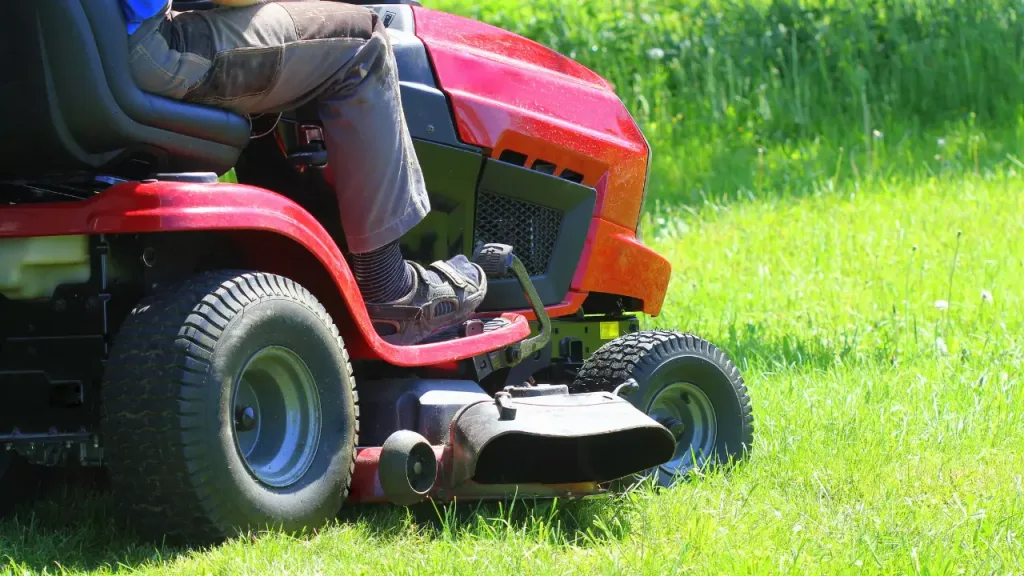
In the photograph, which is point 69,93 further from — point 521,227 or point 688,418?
point 688,418

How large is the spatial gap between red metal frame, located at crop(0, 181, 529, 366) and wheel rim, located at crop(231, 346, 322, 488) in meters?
0.22

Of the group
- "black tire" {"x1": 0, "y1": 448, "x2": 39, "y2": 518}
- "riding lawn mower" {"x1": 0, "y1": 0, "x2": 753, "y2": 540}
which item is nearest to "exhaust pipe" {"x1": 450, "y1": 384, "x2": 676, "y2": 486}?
"riding lawn mower" {"x1": 0, "y1": 0, "x2": 753, "y2": 540}

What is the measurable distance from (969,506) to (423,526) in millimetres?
1339

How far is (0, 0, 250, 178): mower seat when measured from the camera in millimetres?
2896

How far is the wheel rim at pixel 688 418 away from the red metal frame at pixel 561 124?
17.8 inches

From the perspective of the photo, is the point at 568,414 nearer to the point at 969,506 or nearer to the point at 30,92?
the point at 969,506

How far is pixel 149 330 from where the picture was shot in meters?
3.01

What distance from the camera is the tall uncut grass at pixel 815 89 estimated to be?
8.56 m

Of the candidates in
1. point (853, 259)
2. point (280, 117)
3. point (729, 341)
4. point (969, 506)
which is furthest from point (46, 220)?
point (853, 259)

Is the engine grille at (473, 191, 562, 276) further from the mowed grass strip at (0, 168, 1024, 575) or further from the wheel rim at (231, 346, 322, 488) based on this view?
the wheel rim at (231, 346, 322, 488)

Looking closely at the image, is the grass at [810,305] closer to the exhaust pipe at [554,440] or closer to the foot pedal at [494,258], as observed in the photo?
the exhaust pipe at [554,440]

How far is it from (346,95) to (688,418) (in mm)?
1423

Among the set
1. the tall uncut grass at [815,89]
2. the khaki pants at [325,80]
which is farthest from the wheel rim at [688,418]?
the tall uncut grass at [815,89]

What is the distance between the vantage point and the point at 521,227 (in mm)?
4270
